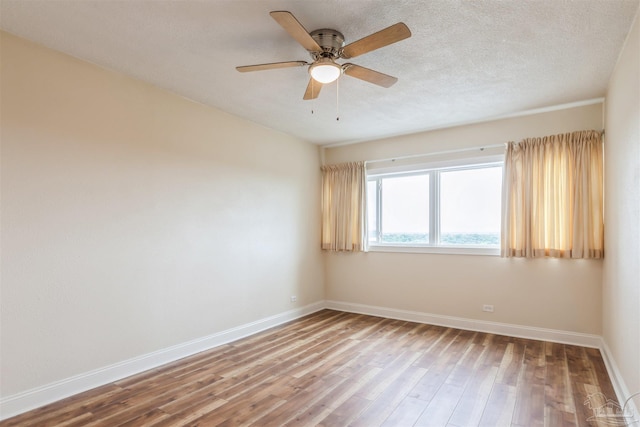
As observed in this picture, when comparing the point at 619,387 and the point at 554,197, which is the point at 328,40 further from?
the point at 619,387

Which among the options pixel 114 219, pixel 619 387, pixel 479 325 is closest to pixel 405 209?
pixel 479 325

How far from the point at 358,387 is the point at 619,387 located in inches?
78.7

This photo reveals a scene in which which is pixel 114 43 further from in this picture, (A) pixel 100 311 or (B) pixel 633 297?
(B) pixel 633 297

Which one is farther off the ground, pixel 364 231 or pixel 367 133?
pixel 367 133

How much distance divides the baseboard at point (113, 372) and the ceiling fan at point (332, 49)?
2747 millimetres

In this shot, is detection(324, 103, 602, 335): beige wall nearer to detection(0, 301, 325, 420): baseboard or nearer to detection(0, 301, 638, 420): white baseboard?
detection(0, 301, 638, 420): white baseboard

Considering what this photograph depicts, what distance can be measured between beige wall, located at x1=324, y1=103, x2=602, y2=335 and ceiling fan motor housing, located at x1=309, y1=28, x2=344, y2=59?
9.23 feet

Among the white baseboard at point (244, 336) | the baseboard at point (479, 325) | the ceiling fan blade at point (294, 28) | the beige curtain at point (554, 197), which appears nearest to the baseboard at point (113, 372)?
the white baseboard at point (244, 336)

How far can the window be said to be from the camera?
4.43 m

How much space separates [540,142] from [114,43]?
4397 millimetres

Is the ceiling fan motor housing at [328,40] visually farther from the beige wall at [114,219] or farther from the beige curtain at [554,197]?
the beige curtain at [554,197]

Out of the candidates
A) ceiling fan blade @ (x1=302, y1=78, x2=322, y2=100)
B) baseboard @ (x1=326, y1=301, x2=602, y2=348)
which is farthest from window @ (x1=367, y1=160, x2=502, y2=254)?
ceiling fan blade @ (x1=302, y1=78, x2=322, y2=100)

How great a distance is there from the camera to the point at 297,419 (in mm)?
2357

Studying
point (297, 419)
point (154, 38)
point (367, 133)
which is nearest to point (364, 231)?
point (367, 133)
